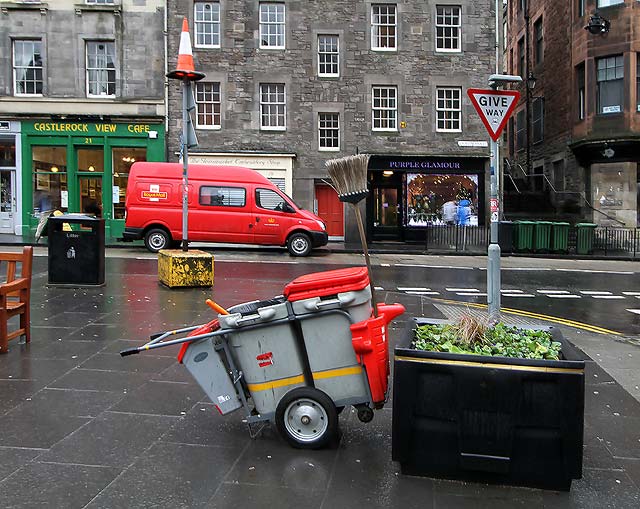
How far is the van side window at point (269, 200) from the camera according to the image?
66.6 feet

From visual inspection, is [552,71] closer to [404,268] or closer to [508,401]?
[404,268]

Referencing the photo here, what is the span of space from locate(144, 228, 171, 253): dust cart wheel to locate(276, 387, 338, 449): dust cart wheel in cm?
1669

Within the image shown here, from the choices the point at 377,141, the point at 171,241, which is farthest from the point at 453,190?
the point at 171,241

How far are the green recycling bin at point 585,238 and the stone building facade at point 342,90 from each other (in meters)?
4.68

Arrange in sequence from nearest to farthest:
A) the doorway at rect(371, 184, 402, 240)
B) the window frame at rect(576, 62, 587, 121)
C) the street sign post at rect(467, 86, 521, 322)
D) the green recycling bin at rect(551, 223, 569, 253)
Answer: the street sign post at rect(467, 86, 521, 322) < the green recycling bin at rect(551, 223, 569, 253) < the window frame at rect(576, 62, 587, 121) < the doorway at rect(371, 184, 402, 240)

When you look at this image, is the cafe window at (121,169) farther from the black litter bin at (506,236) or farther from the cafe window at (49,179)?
the black litter bin at (506,236)

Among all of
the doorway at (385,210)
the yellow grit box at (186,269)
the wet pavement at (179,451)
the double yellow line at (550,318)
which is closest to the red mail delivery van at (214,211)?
the doorway at (385,210)

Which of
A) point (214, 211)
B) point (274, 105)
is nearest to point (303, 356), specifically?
point (214, 211)

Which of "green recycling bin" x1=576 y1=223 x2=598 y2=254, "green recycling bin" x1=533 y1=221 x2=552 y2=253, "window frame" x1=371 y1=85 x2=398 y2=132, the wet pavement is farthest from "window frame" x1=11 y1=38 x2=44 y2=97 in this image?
the wet pavement

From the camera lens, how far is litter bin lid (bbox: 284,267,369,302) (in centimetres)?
398

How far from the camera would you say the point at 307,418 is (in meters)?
4.09

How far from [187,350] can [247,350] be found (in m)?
0.42

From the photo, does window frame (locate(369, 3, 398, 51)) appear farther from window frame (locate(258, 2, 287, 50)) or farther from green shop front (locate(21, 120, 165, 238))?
green shop front (locate(21, 120, 165, 238))

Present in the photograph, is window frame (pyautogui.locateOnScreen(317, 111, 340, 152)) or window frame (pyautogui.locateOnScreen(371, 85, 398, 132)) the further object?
window frame (pyautogui.locateOnScreen(371, 85, 398, 132))
